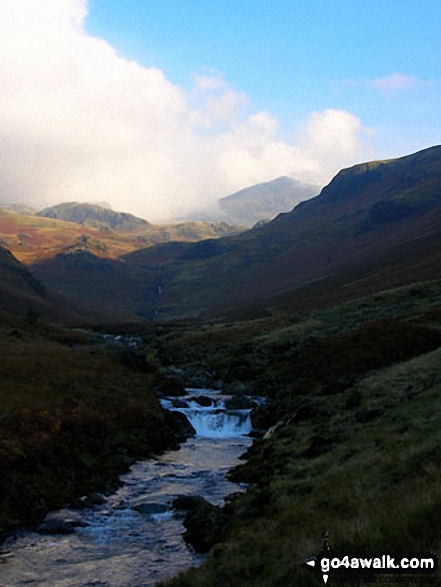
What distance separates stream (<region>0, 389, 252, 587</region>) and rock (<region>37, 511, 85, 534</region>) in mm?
113

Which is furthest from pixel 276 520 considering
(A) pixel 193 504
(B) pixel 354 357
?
(B) pixel 354 357

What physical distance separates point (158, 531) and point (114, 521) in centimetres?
226

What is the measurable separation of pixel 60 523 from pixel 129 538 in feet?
10.4

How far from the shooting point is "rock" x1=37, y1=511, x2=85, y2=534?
68.9 ft

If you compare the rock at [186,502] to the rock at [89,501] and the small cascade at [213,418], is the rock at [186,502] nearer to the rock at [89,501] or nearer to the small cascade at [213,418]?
the rock at [89,501]

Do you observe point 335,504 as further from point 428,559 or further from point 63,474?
point 63,474

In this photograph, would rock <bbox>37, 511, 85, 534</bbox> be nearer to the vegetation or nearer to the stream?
the stream

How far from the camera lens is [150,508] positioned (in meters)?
23.7

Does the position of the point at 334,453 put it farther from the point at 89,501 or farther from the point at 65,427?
the point at 65,427
